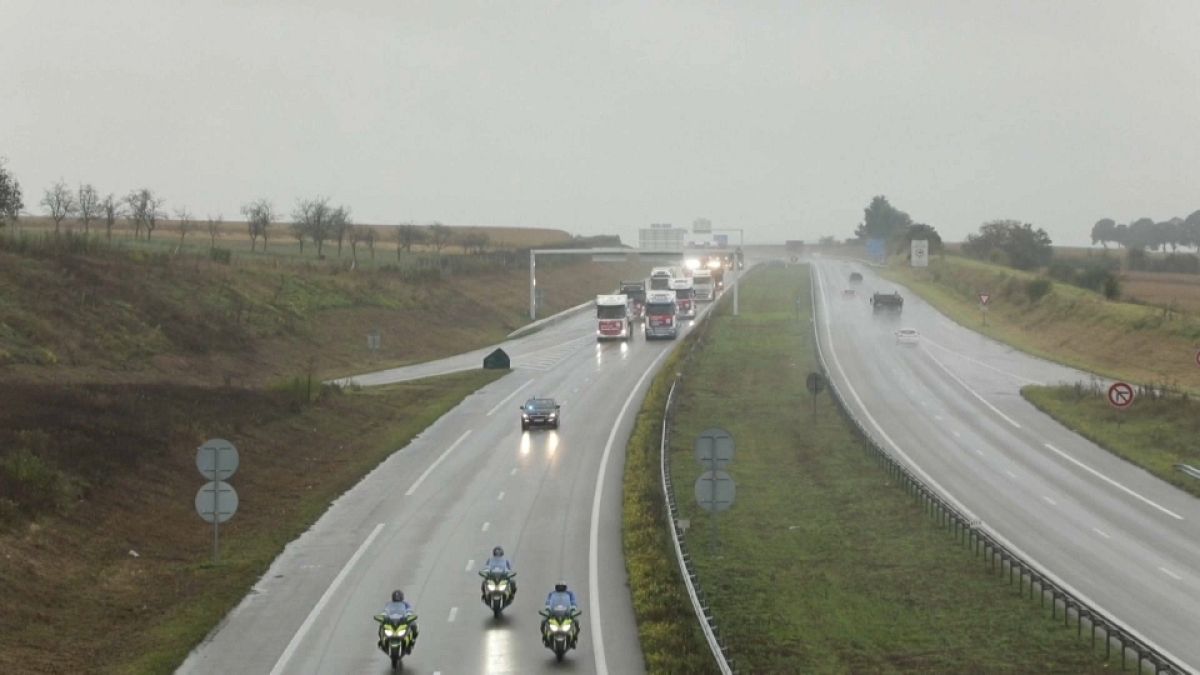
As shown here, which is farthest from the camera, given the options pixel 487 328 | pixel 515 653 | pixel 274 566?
pixel 487 328

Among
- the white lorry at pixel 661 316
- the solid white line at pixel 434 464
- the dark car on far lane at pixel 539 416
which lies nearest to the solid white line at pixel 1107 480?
the dark car on far lane at pixel 539 416

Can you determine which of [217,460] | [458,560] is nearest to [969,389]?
[458,560]

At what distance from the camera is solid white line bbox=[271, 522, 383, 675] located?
2191 cm

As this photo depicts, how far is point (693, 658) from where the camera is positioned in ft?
68.1

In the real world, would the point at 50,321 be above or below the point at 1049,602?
above

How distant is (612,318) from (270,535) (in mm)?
61058

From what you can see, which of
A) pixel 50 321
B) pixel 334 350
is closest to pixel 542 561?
pixel 50 321

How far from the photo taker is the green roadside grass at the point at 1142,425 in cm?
4431

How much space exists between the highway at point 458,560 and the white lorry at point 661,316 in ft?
117

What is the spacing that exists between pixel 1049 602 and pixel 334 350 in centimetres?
6172

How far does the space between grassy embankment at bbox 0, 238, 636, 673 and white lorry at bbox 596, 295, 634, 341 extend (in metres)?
10.1

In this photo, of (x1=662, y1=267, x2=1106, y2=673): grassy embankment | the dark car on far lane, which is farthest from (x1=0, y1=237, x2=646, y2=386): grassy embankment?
(x1=662, y1=267, x2=1106, y2=673): grassy embankment

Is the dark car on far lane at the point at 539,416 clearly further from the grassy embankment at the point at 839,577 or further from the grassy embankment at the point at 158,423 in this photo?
the grassy embankment at the point at 839,577

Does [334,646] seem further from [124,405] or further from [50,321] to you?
[50,321]
